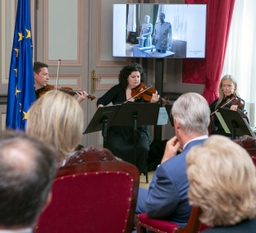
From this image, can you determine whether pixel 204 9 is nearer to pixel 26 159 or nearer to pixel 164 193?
pixel 164 193

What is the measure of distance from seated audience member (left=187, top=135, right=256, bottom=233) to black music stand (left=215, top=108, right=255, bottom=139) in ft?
9.61

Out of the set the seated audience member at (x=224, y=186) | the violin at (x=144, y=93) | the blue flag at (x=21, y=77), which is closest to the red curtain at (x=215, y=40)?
the violin at (x=144, y=93)

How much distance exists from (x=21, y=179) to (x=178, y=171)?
1.39 metres

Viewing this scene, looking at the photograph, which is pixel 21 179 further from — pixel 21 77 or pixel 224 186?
pixel 21 77

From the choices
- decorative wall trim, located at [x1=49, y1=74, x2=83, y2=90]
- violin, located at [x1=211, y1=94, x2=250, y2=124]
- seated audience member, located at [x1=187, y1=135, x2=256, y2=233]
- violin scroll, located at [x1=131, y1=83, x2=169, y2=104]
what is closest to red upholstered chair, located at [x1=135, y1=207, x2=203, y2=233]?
seated audience member, located at [x1=187, y1=135, x2=256, y2=233]

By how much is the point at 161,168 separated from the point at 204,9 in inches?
169

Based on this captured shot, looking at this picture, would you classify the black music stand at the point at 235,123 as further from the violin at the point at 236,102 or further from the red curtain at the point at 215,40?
the red curtain at the point at 215,40

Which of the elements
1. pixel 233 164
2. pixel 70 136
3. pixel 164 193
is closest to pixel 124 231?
pixel 164 193

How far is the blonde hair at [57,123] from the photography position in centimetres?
210

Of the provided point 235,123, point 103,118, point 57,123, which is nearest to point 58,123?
point 57,123

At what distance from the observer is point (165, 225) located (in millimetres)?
2332

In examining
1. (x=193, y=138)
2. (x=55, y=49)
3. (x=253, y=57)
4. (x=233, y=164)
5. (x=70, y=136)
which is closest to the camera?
(x=233, y=164)

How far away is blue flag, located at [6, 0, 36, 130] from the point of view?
14.4 feet

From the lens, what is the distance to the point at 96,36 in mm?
6492
